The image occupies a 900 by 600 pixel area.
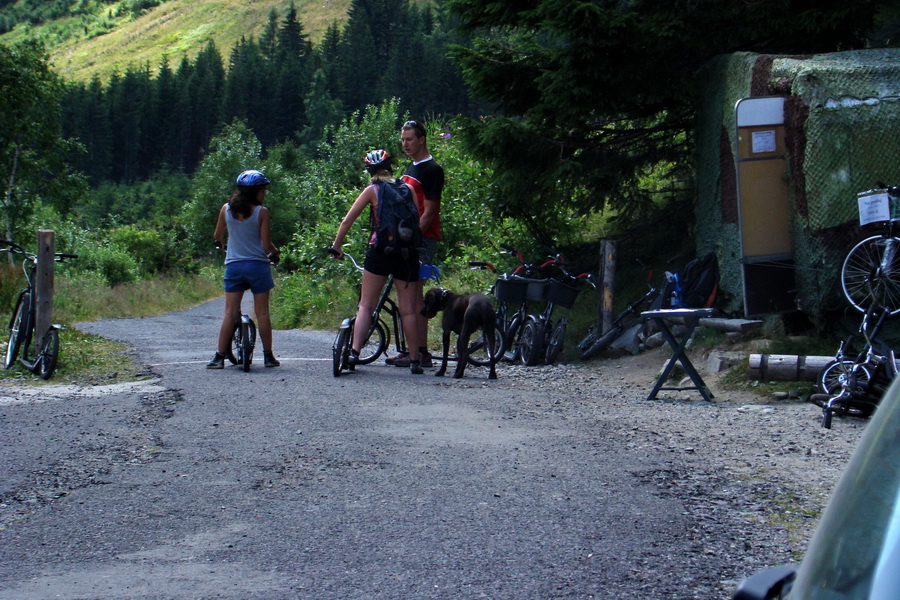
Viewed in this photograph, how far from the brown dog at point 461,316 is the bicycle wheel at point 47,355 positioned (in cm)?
328

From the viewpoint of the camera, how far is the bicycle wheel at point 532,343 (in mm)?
11094

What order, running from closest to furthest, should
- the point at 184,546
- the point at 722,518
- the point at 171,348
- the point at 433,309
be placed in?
the point at 184,546
the point at 722,518
the point at 433,309
the point at 171,348

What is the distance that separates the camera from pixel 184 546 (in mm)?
3975

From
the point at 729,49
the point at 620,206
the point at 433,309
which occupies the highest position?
the point at 729,49

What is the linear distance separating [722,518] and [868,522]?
3.43 meters

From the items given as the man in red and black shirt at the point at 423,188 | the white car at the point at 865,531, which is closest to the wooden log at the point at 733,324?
the man in red and black shirt at the point at 423,188

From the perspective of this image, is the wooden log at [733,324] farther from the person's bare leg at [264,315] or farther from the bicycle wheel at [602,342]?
the person's bare leg at [264,315]

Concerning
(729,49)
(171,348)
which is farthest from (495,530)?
(171,348)

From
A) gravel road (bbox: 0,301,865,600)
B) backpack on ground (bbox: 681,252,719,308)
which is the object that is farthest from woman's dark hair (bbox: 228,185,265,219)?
backpack on ground (bbox: 681,252,719,308)

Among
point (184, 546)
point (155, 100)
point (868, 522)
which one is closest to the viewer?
point (868, 522)

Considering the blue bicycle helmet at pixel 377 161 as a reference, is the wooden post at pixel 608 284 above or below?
below

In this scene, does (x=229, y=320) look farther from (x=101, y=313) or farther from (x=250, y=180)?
(x=101, y=313)

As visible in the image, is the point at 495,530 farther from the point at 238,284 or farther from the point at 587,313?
the point at 587,313

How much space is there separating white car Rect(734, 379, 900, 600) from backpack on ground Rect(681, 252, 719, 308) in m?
9.23
